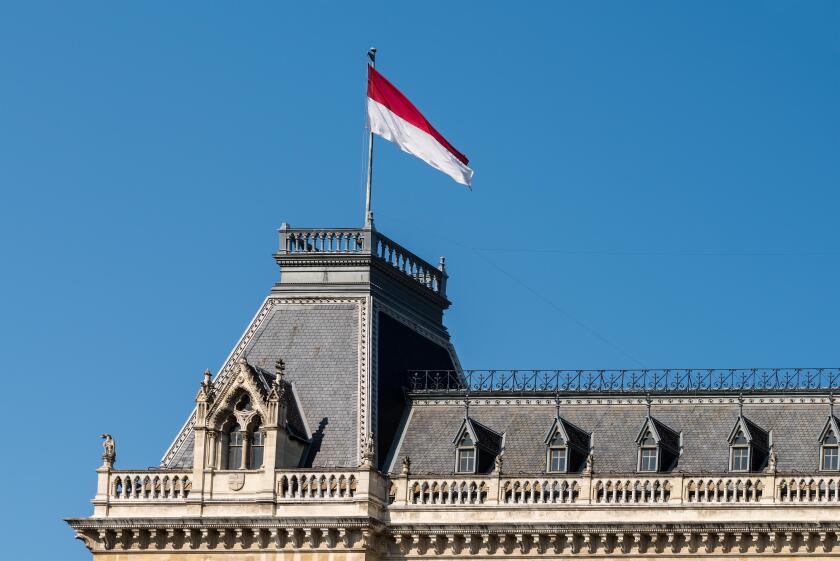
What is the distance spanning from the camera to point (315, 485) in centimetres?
8675

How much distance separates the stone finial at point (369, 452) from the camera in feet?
283

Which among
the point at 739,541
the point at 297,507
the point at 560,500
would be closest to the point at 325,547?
the point at 297,507

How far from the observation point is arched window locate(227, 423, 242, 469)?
290ft

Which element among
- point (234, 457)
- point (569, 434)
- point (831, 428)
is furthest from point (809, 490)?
point (234, 457)

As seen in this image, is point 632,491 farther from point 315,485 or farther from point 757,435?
point 315,485

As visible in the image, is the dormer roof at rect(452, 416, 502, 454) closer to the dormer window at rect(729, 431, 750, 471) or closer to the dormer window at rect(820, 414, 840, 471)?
the dormer window at rect(729, 431, 750, 471)

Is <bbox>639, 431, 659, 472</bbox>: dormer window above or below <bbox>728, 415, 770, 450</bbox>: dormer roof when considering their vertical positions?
below

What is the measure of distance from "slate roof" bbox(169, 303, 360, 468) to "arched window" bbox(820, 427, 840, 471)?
15021mm

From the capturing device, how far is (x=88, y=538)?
288 feet

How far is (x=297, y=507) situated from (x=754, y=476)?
47.3 ft

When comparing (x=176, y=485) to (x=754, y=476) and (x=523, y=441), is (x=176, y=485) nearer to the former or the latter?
(x=523, y=441)

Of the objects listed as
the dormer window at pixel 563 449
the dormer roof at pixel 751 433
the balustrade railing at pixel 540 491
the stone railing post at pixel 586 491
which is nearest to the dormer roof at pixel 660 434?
the dormer roof at pixel 751 433

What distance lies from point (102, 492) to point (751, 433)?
21.0m

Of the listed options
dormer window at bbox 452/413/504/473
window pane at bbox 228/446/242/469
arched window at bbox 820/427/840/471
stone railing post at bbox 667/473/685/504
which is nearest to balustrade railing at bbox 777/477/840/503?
arched window at bbox 820/427/840/471
